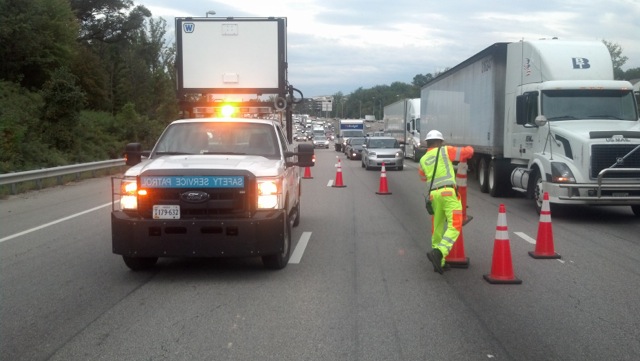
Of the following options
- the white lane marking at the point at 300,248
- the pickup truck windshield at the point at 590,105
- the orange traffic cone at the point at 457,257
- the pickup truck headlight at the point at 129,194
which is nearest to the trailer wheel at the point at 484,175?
the pickup truck windshield at the point at 590,105

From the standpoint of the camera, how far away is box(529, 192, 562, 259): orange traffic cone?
9781mm

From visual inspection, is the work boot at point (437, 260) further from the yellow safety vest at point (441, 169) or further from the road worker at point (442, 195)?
the yellow safety vest at point (441, 169)

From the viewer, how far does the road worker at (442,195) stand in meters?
8.64

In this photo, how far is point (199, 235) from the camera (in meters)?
7.99

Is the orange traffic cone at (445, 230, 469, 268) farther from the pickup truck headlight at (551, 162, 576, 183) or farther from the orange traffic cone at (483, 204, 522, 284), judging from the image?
the pickup truck headlight at (551, 162, 576, 183)

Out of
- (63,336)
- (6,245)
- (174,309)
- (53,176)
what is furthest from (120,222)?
(53,176)

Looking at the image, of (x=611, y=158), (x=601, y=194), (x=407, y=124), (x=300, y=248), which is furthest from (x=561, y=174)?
(x=407, y=124)

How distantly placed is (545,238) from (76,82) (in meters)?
40.0

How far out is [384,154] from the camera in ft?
104

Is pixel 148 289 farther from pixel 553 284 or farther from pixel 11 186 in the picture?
pixel 11 186

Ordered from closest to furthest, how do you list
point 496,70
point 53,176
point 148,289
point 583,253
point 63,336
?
point 63,336 → point 148,289 → point 583,253 → point 496,70 → point 53,176

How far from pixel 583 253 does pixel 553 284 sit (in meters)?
2.36

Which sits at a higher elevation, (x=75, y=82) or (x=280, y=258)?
(x=75, y=82)

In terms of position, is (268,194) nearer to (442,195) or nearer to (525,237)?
(442,195)
